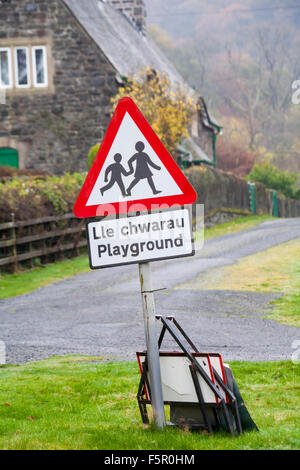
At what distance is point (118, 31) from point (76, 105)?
8.22 m

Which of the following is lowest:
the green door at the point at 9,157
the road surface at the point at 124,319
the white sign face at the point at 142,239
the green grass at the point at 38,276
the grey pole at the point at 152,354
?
the green grass at the point at 38,276

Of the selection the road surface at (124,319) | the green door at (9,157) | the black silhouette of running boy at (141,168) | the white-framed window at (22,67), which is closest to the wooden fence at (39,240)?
the road surface at (124,319)

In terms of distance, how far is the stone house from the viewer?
29375 mm

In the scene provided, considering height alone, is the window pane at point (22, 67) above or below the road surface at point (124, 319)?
above

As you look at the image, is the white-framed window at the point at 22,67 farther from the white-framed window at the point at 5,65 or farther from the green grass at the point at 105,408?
the green grass at the point at 105,408

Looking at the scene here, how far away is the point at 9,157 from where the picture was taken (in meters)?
30.7

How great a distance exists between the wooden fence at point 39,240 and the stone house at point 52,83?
886 centimetres

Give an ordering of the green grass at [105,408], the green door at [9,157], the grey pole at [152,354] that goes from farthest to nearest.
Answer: the green door at [9,157], the grey pole at [152,354], the green grass at [105,408]

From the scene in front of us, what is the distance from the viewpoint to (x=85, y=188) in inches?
197

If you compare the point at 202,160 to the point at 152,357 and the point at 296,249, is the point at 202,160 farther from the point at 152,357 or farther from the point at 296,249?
the point at 152,357

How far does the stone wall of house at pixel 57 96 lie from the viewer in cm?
2936

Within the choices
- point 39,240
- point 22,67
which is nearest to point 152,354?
point 39,240

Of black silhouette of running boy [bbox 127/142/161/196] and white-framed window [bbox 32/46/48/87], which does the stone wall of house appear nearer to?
white-framed window [bbox 32/46/48/87]

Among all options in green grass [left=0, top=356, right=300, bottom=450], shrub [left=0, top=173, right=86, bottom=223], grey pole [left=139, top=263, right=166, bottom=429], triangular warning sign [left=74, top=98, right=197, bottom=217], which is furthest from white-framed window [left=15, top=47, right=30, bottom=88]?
grey pole [left=139, top=263, right=166, bottom=429]
